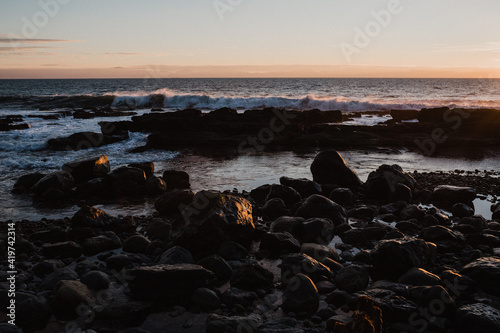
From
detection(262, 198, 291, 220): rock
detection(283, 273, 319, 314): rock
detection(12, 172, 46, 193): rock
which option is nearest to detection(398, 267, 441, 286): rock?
detection(283, 273, 319, 314): rock

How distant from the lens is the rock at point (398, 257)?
16.8 feet

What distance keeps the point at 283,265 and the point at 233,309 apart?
1240 mm

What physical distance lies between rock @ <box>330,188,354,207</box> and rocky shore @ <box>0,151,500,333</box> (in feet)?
0.09

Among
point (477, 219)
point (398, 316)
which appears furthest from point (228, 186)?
point (398, 316)

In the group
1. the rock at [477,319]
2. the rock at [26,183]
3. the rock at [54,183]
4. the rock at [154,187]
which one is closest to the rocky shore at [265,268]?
the rock at [477,319]

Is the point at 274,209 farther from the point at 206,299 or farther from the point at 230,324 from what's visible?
the point at 230,324

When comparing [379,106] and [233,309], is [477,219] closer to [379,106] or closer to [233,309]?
[233,309]

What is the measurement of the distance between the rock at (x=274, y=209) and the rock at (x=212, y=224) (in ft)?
4.22

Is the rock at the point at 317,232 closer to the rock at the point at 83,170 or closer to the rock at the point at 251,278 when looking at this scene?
the rock at the point at 251,278

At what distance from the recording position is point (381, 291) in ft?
14.8

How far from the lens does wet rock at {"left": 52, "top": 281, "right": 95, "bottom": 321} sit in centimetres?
424

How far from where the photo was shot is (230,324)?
3.89 meters

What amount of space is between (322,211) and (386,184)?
2623mm

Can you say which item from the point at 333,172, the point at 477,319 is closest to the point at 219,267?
the point at 477,319
